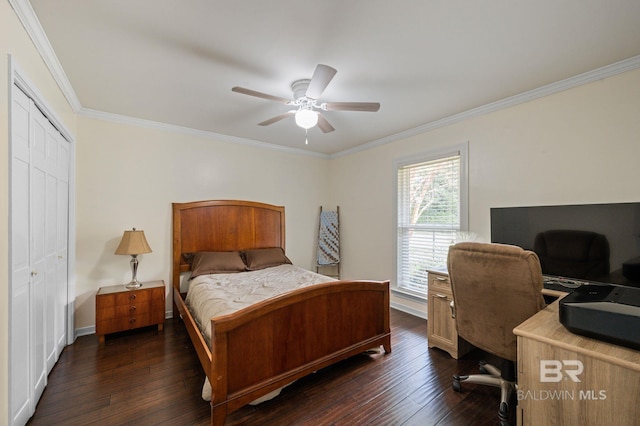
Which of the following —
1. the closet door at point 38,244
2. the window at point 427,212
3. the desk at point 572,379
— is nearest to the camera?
the desk at point 572,379

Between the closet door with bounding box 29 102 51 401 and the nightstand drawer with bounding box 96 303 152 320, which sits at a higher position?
the closet door with bounding box 29 102 51 401

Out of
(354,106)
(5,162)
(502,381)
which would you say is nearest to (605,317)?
(502,381)

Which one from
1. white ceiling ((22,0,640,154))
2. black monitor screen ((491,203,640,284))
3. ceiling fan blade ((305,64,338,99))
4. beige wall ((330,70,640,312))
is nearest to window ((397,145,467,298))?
beige wall ((330,70,640,312))

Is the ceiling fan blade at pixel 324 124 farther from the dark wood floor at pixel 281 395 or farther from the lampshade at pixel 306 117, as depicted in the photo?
the dark wood floor at pixel 281 395

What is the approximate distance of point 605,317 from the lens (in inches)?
43.7

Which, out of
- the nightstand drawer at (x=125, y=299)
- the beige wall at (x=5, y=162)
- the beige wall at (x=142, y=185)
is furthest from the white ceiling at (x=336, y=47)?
the nightstand drawer at (x=125, y=299)

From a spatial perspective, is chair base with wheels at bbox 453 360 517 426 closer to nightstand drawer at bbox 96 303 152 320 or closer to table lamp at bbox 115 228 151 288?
nightstand drawer at bbox 96 303 152 320

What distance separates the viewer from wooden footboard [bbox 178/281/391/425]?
1725 millimetres

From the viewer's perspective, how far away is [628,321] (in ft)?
3.45

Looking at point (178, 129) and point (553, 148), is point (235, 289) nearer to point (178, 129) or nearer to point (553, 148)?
point (178, 129)

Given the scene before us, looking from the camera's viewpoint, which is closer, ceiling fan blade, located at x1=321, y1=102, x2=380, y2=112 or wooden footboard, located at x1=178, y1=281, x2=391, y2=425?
wooden footboard, located at x1=178, y1=281, x2=391, y2=425

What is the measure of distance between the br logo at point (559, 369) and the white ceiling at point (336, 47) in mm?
1861

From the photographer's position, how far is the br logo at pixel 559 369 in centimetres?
113

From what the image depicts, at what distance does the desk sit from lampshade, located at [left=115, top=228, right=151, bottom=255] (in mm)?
3397
